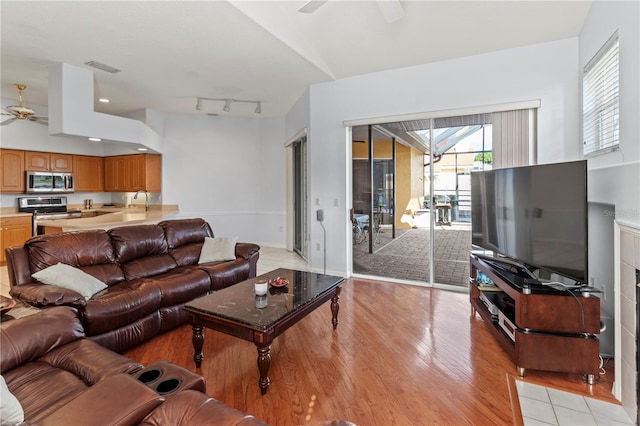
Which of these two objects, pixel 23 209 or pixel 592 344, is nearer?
pixel 592 344

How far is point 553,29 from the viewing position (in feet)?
10.8

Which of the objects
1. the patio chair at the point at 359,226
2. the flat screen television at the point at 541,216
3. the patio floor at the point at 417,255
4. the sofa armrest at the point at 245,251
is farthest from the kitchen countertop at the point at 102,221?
the flat screen television at the point at 541,216

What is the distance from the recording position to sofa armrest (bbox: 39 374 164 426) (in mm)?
1062

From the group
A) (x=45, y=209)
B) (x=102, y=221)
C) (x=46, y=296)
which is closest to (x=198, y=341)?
(x=46, y=296)

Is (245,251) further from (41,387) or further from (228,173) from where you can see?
(228,173)

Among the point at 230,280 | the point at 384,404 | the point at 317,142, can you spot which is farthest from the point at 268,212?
the point at 384,404

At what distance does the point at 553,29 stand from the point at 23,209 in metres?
8.80

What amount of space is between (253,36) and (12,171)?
18.3ft

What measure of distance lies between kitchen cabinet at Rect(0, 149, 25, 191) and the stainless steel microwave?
0.13m

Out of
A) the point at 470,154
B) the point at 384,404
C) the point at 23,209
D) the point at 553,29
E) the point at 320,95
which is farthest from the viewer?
the point at 23,209

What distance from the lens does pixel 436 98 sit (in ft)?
13.4

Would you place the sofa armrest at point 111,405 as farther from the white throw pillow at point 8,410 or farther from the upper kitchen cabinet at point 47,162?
the upper kitchen cabinet at point 47,162

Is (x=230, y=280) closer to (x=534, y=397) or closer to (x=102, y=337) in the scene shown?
(x=102, y=337)

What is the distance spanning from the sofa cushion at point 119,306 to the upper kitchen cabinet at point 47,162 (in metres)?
4.95
